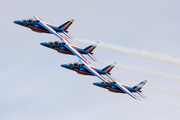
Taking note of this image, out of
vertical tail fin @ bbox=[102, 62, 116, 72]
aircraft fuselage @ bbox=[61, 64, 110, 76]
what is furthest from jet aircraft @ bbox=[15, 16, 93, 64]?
vertical tail fin @ bbox=[102, 62, 116, 72]

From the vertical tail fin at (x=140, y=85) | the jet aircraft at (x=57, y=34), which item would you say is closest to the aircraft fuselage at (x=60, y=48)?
the jet aircraft at (x=57, y=34)

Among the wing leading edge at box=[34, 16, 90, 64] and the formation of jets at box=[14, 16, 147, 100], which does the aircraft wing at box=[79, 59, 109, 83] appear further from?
the wing leading edge at box=[34, 16, 90, 64]

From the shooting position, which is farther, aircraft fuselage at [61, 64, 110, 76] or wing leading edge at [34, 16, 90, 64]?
aircraft fuselage at [61, 64, 110, 76]

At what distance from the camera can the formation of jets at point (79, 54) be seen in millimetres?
174875

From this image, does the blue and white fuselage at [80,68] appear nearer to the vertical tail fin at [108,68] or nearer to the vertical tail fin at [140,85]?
the vertical tail fin at [108,68]

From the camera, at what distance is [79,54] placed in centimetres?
17500

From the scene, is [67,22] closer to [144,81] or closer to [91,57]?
[91,57]

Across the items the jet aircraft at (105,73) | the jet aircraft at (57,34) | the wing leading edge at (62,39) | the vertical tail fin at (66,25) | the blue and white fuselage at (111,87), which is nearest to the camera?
the jet aircraft at (105,73)

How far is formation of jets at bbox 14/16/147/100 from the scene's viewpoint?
17488 cm

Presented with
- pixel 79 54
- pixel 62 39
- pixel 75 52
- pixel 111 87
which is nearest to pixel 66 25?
pixel 62 39

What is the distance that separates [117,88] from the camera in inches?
6885

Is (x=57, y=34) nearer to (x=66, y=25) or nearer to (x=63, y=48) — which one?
(x=63, y=48)

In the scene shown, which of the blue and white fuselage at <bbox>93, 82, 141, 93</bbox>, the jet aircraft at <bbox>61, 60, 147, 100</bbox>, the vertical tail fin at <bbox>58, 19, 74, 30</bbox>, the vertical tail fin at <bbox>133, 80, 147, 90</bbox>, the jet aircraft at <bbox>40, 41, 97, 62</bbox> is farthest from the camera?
the vertical tail fin at <bbox>58, 19, 74, 30</bbox>

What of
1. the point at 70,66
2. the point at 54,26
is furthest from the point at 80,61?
the point at 54,26
